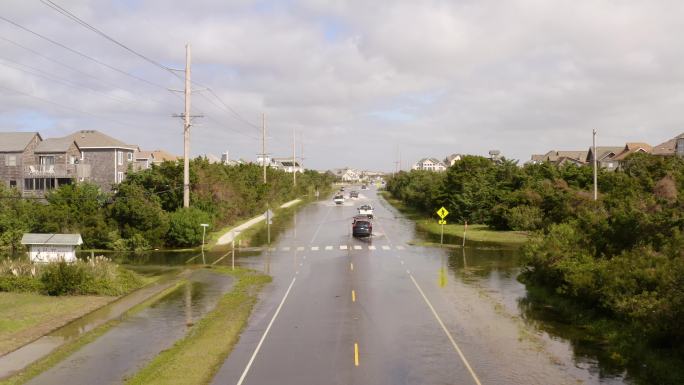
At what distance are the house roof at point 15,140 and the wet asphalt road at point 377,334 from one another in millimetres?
40777

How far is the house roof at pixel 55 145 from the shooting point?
6594 cm

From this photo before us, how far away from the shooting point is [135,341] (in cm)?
1978

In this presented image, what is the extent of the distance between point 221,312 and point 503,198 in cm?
4329

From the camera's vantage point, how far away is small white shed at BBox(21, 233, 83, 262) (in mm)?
34094

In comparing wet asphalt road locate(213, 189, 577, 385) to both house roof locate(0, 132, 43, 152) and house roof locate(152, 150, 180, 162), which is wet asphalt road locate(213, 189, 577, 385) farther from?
house roof locate(152, 150, 180, 162)

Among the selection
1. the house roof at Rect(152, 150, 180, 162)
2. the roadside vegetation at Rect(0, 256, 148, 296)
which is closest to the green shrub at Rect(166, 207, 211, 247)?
the roadside vegetation at Rect(0, 256, 148, 296)

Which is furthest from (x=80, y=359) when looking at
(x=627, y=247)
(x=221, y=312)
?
(x=627, y=247)

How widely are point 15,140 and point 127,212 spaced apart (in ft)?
88.2

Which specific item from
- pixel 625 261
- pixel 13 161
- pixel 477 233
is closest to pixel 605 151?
pixel 477 233

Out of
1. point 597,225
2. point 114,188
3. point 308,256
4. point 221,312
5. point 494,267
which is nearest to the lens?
point 221,312

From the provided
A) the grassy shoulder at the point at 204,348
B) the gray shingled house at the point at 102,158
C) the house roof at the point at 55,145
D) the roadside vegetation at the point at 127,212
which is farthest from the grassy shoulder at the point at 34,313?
the gray shingled house at the point at 102,158

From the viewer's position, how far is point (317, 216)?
76000 millimetres

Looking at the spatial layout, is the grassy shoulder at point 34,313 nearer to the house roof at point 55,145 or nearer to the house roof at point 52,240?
the house roof at point 52,240

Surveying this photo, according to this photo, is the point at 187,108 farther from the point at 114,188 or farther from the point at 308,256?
the point at 308,256
